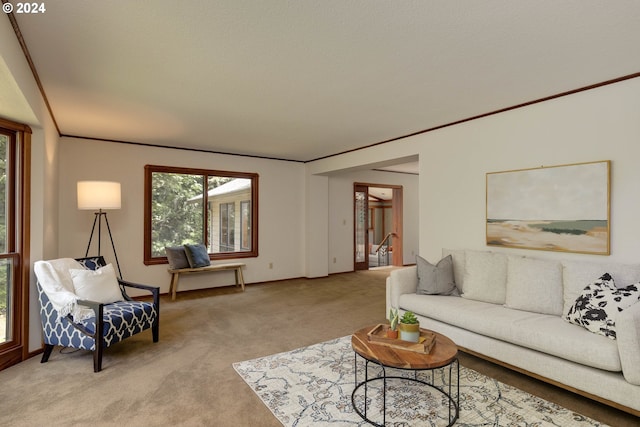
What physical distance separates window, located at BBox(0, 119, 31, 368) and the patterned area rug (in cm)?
195

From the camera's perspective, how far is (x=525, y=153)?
347 cm

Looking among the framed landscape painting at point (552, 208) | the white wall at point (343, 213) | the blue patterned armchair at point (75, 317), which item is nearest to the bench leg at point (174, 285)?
the blue patterned armchair at point (75, 317)

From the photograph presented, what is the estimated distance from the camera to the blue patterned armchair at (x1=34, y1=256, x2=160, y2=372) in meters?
2.86

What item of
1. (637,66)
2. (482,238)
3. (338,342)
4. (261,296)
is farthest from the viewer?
(261,296)

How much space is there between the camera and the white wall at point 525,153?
2.81 meters

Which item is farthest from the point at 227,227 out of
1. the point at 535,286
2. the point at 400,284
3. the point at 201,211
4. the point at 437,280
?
the point at 535,286

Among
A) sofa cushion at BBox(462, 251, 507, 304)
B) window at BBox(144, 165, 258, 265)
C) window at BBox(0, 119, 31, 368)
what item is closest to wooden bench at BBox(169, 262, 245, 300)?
window at BBox(144, 165, 258, 265)

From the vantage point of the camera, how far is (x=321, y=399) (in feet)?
7.89

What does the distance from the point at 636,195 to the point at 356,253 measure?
574cm

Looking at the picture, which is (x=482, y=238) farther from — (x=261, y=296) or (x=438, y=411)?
(x=261, y=296)

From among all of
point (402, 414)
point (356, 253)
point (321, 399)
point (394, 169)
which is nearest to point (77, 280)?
point (321, 399)

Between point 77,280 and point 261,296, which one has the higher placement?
point 77,280

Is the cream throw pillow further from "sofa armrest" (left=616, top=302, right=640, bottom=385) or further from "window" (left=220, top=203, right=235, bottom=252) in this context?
"sofa armrest" (left=616, top=302, right=640, bottom=385)

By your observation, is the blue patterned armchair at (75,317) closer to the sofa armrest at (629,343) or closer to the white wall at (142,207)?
the white wall at (142,207)
